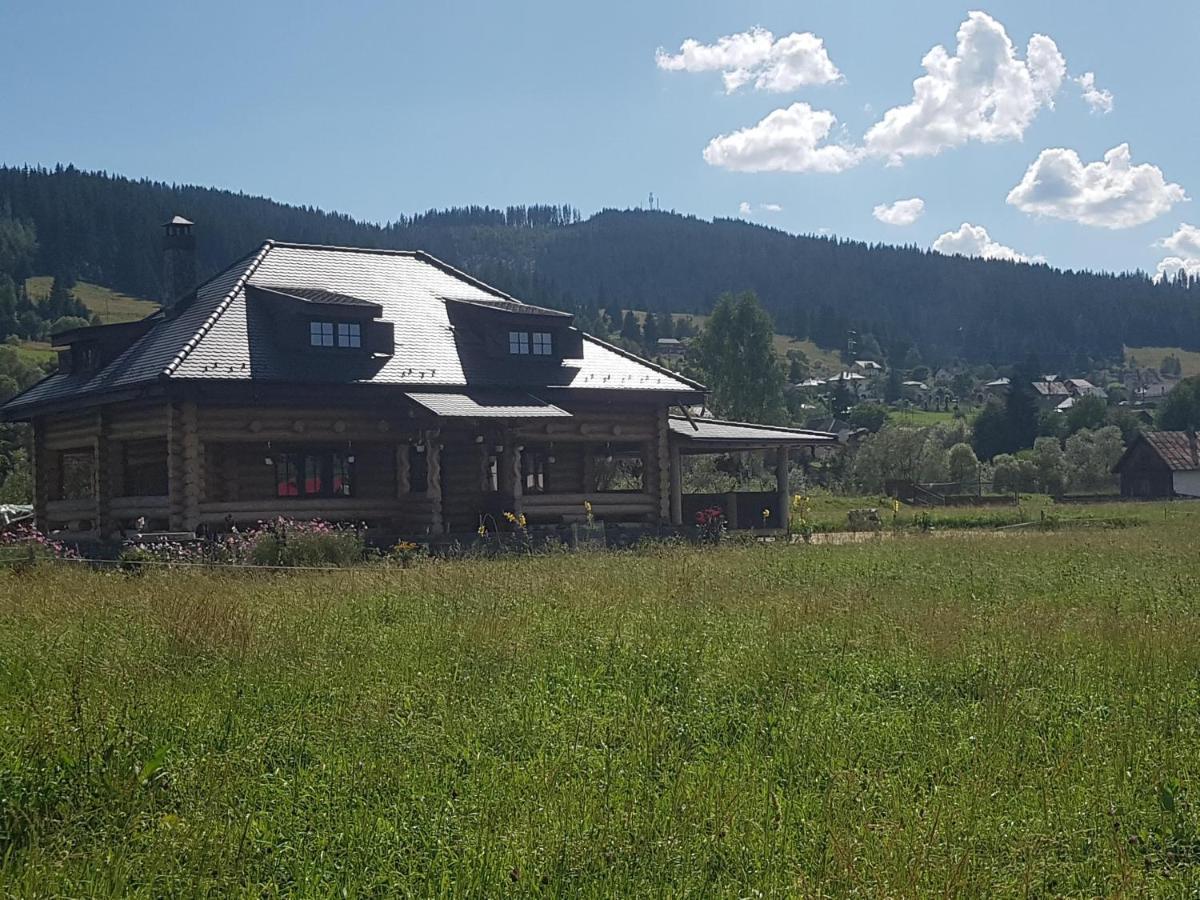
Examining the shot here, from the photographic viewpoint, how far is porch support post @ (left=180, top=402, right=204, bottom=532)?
23188mm

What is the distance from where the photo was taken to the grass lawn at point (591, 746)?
5520 millimetres

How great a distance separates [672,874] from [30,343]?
110m

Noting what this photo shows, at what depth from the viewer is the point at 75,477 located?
3494cm

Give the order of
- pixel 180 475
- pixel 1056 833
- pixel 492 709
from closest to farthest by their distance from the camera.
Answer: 1. pixel 1056 833
2. pixel 492 709
3. pixel 180 475

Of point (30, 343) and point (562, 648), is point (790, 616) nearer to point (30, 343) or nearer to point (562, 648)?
point (562, 648)

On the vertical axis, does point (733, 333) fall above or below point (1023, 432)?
above

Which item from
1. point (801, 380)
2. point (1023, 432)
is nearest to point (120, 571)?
point (1023, 432)

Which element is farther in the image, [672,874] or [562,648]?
[562,648]

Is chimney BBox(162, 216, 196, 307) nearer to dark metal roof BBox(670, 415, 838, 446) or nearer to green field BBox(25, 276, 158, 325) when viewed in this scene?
dark metal roof BBox(670, 415, 838, 446)

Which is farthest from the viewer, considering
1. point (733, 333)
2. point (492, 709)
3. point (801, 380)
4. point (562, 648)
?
point (801, 380)

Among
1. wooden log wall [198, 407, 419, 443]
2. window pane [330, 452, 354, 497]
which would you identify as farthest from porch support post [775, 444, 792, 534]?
window pane [330, 452, 354, 497]

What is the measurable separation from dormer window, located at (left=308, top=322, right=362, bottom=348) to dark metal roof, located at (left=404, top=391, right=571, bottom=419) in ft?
6.64

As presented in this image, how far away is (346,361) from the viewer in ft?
83.7

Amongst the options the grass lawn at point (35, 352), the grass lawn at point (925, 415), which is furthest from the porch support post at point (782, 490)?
the grass lawn at point (925, 415)
